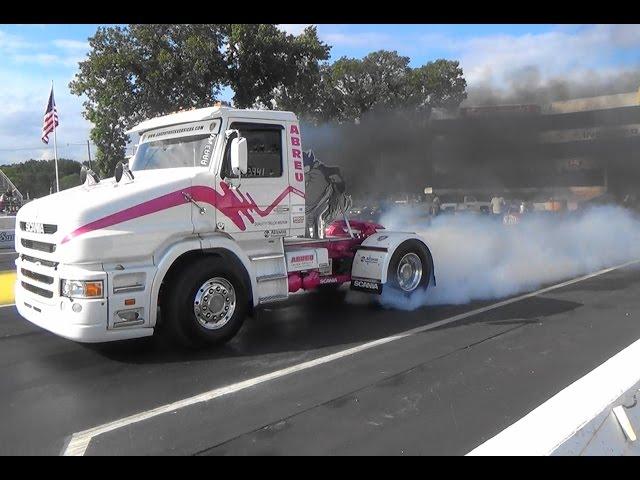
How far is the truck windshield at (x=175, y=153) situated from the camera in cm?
607

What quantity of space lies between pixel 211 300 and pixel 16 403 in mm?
1982

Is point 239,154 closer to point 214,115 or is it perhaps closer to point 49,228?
point 214,115

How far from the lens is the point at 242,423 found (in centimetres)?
396

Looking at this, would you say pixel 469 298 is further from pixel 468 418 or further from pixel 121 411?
pixel 121 411

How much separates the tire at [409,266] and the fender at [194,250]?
8.01ft

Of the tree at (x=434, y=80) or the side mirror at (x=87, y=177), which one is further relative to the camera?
the tree at (x=434, y=80)

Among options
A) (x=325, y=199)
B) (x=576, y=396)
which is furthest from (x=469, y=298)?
(x=576, y=396)

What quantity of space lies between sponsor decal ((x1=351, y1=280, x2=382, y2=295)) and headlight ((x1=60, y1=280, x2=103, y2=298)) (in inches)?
148

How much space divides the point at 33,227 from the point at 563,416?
5.19 m

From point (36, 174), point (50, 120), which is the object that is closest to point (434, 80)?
point (50, 120)

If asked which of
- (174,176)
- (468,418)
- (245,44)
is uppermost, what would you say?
(245,44)

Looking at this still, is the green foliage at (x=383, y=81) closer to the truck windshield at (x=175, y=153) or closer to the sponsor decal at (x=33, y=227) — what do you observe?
the truck windshield at (x=175, y=153)

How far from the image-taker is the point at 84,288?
493cm

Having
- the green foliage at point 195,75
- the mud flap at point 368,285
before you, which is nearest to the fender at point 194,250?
the mud flap at point 368,285
